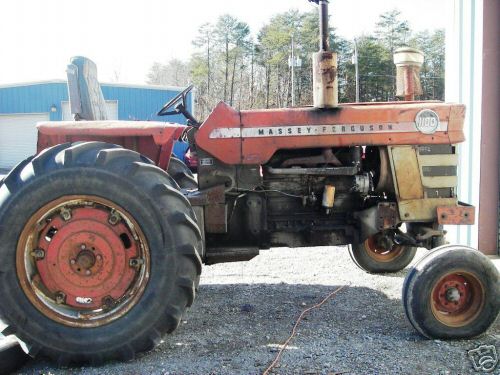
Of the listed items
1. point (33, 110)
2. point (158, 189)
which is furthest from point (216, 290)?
point (33, 110)

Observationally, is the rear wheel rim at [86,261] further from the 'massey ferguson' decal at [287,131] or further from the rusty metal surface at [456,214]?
the rusty metal surface at [456,214]

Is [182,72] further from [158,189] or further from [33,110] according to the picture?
[158,189]

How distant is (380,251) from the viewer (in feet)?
18.3

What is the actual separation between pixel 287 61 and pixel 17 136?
50.2ft

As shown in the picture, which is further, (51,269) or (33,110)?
(33,110)

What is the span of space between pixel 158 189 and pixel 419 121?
6.65 ft

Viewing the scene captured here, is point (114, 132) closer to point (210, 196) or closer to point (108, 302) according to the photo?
point (210, 196)

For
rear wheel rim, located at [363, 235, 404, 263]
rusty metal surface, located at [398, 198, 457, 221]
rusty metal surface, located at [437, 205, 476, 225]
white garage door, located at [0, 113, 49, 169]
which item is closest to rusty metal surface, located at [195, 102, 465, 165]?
rusty metal surface, located at [398, 198, 457, 221]

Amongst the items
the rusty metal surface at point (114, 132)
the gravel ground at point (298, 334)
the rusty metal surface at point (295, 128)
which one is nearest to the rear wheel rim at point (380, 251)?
the gravel ground at point (298, 334)

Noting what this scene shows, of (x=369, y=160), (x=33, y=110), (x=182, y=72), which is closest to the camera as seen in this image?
(x=369, y=160)

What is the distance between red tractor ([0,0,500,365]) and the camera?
3285 mm

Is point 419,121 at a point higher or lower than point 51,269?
higher

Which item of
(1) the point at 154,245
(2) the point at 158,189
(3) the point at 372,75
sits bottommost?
(1) the point at 154,245

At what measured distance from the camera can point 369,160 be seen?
448 cm
